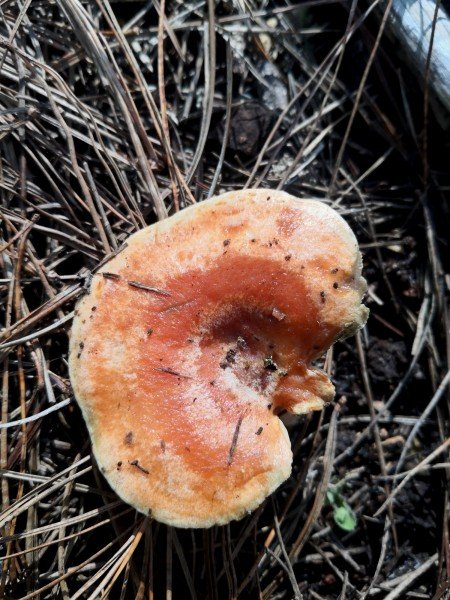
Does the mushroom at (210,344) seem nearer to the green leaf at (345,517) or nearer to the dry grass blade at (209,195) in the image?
the dry grass blade at (209,195)

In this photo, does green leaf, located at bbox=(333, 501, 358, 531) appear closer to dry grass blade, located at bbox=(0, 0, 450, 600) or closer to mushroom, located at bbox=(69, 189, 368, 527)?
dry grass blade, located at bbox=(0, 0, 450, 600)

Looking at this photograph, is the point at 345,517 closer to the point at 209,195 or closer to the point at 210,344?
the point at 210,344

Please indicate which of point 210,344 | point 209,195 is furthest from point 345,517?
point 209,195

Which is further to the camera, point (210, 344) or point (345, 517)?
point (345, 517)

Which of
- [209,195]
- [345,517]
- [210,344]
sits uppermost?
[209,195]

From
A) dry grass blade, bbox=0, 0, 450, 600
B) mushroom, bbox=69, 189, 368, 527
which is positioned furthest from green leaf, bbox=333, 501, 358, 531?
mushroom, bbox=69, 189, 368, 527

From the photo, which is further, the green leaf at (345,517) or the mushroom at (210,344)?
the green leaf at (345,517)

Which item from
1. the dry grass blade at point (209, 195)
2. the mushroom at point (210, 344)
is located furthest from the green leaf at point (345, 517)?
the mushroom at point (210, 344)

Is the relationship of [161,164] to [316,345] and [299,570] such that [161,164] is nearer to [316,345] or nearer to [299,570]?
[316,345]
